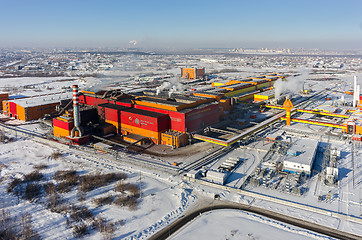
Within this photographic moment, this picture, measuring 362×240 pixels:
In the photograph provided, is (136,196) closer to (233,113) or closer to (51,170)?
(51,170)

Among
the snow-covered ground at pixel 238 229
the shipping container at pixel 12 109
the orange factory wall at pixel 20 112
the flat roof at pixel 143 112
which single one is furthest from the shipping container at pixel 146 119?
the shipping container at pixel 12 109

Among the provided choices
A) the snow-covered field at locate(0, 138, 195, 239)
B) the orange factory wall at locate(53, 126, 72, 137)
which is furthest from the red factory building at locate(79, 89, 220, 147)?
the snow-covered field at locate(0, 138, 195, 239)

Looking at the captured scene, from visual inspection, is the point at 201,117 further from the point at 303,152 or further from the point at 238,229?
the point at 238,229

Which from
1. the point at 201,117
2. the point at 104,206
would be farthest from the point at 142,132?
the point at 104,206

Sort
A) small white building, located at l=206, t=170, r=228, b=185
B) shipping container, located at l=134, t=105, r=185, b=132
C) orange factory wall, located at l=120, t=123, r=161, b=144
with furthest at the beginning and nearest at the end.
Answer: orange factory wall, located at l=120, t=123, r=161, b=144, shipping container, located at l=134, t=105, r=185, b=132, small white building, located at l=206, t=170, r=228, b=185

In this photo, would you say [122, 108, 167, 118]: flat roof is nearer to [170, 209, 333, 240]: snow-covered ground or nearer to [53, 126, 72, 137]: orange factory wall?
[53, 126, 72, 137]: orange factory wall

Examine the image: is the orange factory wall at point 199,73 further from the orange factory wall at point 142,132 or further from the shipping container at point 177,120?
the shipping container at point 177,120
